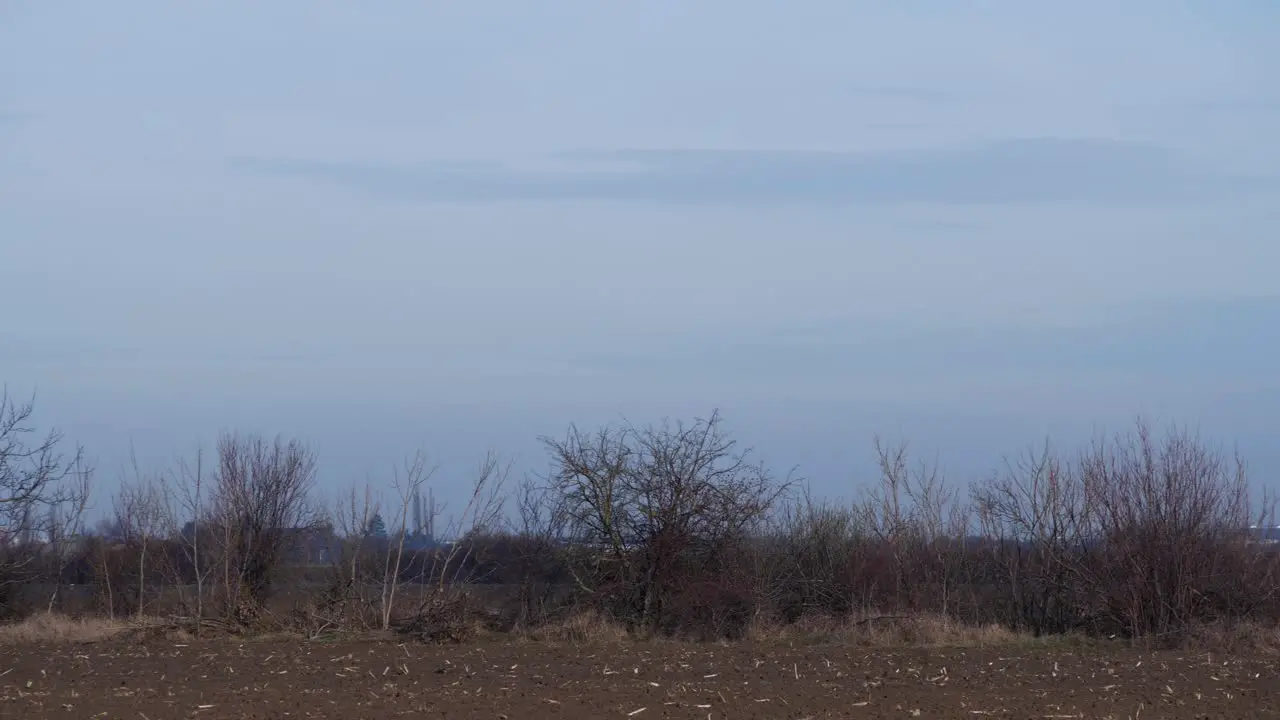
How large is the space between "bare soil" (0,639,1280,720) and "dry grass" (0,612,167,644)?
2.38m

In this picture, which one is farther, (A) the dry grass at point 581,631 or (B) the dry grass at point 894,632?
(A) the dry grass at point 581,631

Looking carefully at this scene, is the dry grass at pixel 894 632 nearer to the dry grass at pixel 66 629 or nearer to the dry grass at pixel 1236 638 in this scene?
the dry grass at pixel 1236 638

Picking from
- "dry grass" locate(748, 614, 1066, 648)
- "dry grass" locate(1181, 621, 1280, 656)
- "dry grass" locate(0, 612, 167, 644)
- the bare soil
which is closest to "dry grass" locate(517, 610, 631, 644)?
"dry grass" locate(748, 614, 1066, 648)

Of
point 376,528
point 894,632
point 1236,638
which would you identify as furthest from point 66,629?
point 1236,638

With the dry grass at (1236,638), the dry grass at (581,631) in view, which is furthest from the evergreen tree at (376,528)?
the dry grass at (1236,638)

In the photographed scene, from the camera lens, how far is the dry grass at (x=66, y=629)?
71.4 feet

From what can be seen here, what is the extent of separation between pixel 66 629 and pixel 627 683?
12509 mm

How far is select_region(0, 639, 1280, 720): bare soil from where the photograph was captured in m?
13.2

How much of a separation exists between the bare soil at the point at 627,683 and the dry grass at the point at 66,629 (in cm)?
238

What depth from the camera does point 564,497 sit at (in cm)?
2392

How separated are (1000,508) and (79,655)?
17.1 metres

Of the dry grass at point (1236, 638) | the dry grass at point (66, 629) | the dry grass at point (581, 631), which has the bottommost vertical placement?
the dry grass at point (1236, 638)

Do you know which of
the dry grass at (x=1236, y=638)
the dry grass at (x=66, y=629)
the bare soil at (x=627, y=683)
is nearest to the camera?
the bare soil at (x=627, y=683)

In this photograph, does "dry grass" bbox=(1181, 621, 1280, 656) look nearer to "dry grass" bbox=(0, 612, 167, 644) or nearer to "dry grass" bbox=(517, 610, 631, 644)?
"dry grass" bbox=(517, 610, 631, 644)
